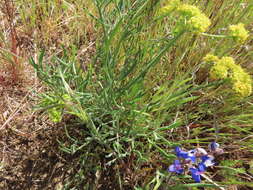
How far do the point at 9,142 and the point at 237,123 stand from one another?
3.88ft

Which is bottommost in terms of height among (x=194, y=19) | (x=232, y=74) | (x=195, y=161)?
(x=195, y=161)

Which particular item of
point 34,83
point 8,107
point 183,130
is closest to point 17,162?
point 8,107

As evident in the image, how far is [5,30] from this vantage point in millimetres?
1707

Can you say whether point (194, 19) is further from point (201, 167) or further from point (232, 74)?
point (201, 167)

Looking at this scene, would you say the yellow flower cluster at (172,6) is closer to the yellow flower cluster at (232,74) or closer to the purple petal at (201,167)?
the yellow flower cluster at (232,74)

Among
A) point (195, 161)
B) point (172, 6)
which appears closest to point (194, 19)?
point (172, 6)

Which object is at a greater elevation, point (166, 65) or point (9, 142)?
point (166, 65)

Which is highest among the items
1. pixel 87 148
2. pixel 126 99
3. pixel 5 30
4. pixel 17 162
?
pixel 126 99

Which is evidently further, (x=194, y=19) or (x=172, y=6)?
(x=172, y=6)

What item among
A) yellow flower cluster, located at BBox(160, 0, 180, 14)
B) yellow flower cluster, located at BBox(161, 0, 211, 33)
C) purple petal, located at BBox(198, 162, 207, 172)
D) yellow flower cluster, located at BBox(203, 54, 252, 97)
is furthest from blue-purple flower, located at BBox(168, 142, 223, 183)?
yellow flower cluster, located at BBox(160, 0, 180, 14)

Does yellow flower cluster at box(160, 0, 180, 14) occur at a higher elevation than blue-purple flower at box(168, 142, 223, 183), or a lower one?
higher

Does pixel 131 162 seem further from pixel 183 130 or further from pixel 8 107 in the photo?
pixel 8 107

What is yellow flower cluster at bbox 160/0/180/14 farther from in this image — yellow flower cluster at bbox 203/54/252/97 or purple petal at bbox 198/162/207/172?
purple petal at bbox 198/162/207/172

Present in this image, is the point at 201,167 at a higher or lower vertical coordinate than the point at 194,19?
lower
